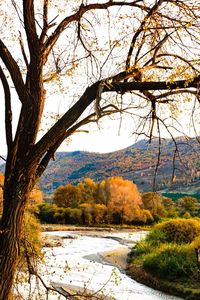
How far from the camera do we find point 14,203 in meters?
4.12

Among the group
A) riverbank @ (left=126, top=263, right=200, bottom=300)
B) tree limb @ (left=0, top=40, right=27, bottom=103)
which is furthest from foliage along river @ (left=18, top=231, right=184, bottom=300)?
tree limb @ (left=0, top=40, right=27, bottom=103)

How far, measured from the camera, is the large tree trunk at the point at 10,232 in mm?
3992

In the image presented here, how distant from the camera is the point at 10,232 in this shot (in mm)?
4070

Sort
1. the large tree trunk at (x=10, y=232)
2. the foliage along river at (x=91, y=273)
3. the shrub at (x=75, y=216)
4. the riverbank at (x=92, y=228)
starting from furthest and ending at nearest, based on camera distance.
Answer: the shrub at (x=75, y=216), the riverbank at (x=92, y=228), the foliage along river at (x=91, y=273), the large tree trunk at (x=10, y=232)

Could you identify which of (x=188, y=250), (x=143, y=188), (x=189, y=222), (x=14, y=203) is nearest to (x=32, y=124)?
(x=14, y=203)

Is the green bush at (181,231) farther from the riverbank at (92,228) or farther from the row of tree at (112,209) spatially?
the row of tree at (112,209)

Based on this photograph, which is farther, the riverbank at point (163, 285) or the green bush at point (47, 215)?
the green bush at point (47, 215)

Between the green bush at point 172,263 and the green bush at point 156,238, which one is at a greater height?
the green bush at point 156,238

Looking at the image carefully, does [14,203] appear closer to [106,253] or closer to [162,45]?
[162,45]

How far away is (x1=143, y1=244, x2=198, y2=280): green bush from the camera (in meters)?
16.5

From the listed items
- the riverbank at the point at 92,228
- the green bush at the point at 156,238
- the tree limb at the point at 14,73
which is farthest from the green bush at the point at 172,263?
the riverbank at the point at 92,228

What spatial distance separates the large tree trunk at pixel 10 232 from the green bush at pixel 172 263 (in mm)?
13138

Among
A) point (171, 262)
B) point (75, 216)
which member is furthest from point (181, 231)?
point (75, 216)

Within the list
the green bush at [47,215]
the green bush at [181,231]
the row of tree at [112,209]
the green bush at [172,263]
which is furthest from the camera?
the green bush at [47,215]
